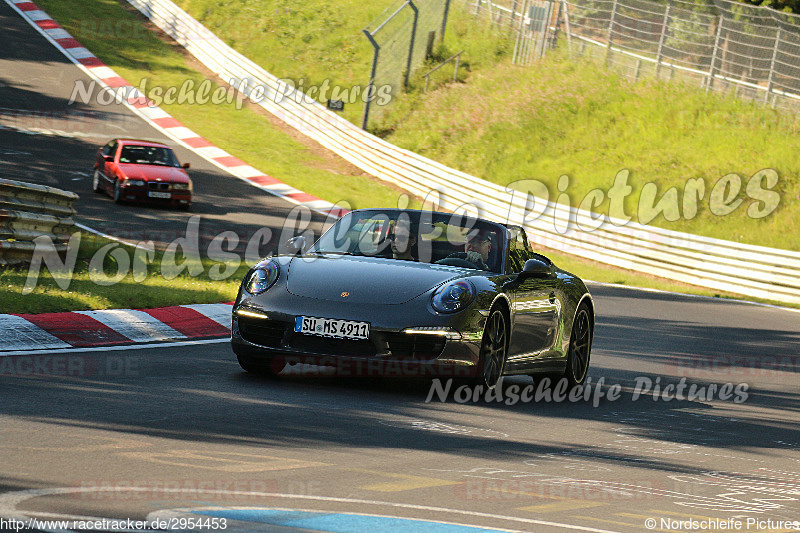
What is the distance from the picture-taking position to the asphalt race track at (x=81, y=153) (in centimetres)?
2138

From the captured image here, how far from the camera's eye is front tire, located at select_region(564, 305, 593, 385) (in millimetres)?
9961

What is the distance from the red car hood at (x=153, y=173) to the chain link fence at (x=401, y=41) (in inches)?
542

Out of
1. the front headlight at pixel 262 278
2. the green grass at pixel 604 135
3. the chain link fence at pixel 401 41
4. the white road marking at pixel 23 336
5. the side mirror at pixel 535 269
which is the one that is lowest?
the white road marking at pixel 23 336

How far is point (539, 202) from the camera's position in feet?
87.2

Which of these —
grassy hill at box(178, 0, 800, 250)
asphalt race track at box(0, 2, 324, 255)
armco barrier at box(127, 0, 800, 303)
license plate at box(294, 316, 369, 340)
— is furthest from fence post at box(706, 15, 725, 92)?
license plate at box(294, 316, 369, 340)

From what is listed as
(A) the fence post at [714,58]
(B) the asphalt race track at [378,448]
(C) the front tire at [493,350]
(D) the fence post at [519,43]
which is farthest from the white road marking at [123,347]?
(D) the fence post at [519,43]

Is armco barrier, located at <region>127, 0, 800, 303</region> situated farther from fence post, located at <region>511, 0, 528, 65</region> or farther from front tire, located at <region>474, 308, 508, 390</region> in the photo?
front tire, located at <region>474, 308, 508, 390</region>

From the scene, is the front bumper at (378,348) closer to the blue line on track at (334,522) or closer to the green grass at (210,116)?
the blue line on track at (334,522)

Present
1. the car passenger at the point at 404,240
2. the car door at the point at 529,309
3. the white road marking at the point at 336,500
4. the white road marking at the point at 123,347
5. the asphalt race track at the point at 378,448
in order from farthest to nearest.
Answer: the car passenger at the point at 404,240 → the car door at the point at 529,309 → the white road marking at the point at 123,347 → the asphalt race track at the point at 378,448 → the white road marking at the point at 336,500

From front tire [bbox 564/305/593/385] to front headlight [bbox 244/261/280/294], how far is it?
276 centimetres

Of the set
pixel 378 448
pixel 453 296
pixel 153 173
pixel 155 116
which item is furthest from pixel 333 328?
pixel 155 116

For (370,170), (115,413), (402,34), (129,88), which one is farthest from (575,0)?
(115,413)

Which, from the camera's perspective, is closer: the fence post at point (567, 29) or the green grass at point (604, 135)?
the green grass at point (604, 135)

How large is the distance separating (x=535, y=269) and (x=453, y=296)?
3.19 feet
